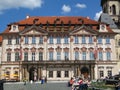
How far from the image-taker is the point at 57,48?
70.8 metres

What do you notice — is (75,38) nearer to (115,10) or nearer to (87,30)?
(87,30)

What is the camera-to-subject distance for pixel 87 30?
233 feet

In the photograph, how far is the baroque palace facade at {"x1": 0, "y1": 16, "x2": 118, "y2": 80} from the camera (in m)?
69.9

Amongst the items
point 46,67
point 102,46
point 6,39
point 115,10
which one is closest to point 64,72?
point 46,67

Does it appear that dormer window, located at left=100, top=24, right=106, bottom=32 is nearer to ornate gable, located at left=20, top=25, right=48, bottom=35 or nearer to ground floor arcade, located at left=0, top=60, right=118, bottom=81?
ground floor arcade, located at left=0, top=60, right=118, bottom=81

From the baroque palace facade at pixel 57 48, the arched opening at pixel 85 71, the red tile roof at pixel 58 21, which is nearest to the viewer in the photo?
the arched opening at pixel 85 71

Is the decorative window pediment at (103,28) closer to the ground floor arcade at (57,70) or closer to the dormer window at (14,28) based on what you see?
the ground floor arcade at (57,70)

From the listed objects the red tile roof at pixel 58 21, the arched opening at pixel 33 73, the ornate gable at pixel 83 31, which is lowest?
the arched opening at pixel 33 73

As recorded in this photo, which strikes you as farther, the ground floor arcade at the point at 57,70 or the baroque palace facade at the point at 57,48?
the baroque palace facade at the point at 57,48

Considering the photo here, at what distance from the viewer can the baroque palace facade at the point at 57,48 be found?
69.9m

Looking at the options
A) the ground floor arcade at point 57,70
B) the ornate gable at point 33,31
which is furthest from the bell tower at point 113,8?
the ornate gable at point 33,31

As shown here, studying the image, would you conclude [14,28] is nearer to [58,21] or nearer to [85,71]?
[58,21]

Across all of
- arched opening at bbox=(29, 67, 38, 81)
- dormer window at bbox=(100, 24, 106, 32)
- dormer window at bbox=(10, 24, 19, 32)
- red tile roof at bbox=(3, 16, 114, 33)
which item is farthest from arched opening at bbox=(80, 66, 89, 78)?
dormer window at bbox=(10, 24, 19, 32)

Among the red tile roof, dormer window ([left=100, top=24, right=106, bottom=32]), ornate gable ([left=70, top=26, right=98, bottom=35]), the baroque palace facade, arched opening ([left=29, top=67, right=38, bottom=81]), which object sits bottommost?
arched opening ([left=29, top=67, right=38, bottom=81])
